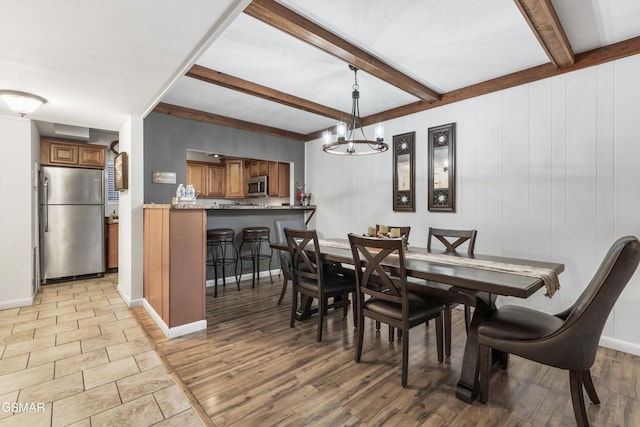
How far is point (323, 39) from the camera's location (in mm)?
2248

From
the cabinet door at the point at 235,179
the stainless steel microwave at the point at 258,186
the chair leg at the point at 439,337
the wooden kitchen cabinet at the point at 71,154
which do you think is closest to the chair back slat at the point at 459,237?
the chair leg at the point at 439,337

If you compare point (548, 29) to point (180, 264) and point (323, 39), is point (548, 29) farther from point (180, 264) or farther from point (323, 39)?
point (180, 264)

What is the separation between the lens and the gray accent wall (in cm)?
381

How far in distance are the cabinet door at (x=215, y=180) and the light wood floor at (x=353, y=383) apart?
4.05 meters

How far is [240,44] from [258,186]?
3.68 meters

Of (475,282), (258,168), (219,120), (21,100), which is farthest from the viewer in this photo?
(258,168)

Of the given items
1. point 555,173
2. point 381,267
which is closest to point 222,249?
point 381,267

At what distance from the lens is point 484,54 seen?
8.73 ft

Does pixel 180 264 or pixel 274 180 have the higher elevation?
pixel 274 180

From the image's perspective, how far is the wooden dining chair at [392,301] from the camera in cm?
195

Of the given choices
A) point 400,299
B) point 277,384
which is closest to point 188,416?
point 277,384

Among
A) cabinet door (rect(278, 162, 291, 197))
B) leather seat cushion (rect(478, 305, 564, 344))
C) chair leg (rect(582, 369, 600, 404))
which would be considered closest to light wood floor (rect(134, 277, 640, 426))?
chair leg (rect(582, 369, 600, 404))

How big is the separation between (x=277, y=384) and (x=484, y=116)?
327cm

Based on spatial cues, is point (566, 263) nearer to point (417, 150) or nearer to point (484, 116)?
point (484, 116)
